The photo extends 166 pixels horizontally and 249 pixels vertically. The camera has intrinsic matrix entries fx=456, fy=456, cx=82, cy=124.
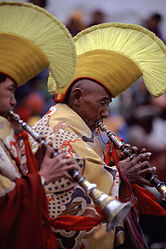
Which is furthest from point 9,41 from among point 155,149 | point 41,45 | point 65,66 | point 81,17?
point 81,17

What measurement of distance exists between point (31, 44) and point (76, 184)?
1124 millimetres

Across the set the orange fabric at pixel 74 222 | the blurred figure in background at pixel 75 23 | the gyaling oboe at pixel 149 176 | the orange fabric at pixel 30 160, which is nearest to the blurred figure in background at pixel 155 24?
the blurred figure in background at pixel 75 23

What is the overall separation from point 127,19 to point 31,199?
259 inches

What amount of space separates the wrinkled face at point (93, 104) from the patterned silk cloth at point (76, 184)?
11 cm

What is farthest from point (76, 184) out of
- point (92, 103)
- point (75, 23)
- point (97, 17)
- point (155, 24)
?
point (155, 24)

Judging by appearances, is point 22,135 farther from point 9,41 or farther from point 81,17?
point 81,17

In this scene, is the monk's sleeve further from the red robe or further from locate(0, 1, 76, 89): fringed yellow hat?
locate(0, 1, 76, 89): fringed yellow hat

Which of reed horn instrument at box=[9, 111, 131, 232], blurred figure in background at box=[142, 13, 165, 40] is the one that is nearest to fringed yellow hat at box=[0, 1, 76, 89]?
reed horn instrument at box=[9, 111, 131, 232]

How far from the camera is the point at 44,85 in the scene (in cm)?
650

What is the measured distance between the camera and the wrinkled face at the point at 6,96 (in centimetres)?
303

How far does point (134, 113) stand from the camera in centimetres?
725

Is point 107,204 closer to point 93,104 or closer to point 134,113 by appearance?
point 93,104

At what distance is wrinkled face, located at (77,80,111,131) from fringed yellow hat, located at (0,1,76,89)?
757mm

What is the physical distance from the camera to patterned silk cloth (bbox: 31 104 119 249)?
136 inches
